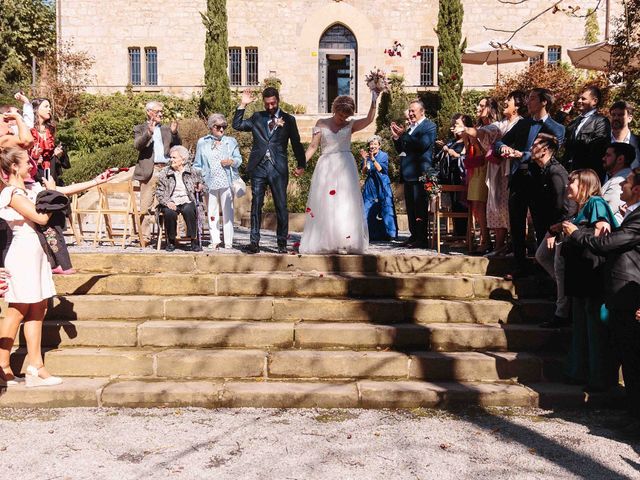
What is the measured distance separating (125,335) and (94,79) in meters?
22.8

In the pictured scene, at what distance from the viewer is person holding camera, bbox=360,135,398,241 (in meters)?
10.8

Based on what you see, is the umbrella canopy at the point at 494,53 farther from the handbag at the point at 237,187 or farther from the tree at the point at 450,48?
the handbag at the point at 237,187

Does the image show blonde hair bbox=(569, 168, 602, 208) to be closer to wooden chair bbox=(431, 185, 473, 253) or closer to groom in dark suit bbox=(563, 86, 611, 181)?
groom in dark suit bbox=(563, 86, 611, 181)

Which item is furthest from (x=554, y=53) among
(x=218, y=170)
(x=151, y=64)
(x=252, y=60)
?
(x=218, y=170)

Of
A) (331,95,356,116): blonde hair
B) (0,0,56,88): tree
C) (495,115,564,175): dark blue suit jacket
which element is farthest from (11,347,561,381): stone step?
(0,0,56,88): tree

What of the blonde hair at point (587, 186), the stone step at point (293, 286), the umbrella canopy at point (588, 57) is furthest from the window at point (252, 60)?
the blonde hair at point (587, 186)

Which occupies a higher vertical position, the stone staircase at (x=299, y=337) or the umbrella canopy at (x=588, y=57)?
the umbrella canopy at (x=588, y=57)

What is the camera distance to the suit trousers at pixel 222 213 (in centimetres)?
916

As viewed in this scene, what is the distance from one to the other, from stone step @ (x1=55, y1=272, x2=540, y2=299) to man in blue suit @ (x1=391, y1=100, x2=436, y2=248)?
2.52 metres

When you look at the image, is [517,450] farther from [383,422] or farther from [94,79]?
[94,79]

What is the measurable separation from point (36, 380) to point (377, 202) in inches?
257

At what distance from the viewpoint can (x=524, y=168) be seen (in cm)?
689

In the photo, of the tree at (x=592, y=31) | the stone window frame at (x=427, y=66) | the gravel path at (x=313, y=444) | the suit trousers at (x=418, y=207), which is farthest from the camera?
the stone window frame at (x=427, y=66)

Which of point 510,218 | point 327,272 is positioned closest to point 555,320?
point 510,218
